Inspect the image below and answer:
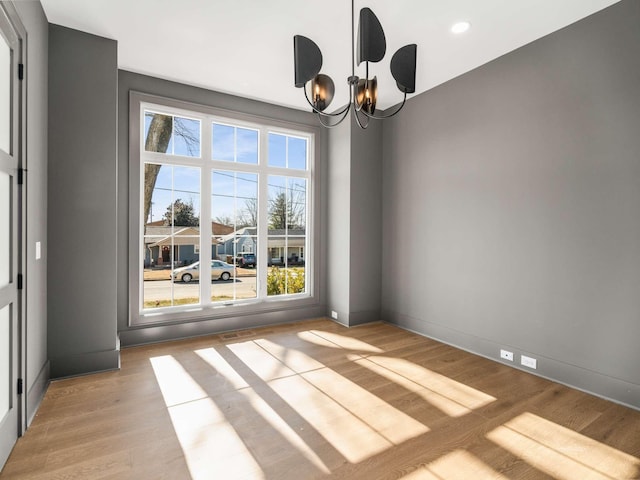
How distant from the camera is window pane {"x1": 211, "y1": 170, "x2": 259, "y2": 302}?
4.32 meters

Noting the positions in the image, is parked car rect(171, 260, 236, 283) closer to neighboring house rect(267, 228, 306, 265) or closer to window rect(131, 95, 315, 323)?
window rect(131, 95, 315, 323)

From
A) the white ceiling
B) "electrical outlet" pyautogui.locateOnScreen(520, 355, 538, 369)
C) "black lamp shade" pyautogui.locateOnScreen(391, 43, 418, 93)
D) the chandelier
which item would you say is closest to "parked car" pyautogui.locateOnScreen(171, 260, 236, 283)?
the white ceiling

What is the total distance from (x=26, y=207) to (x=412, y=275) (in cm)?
388

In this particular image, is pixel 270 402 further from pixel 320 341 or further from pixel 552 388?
pixel 552 388

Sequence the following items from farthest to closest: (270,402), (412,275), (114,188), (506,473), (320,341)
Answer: (412,275) < (320,341) < (114,188) < (270,402) < (506,473)

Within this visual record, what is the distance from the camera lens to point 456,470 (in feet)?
6.08

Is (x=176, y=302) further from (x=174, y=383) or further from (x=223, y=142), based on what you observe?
(x=223, y=142)

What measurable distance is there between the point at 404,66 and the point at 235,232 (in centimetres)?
297

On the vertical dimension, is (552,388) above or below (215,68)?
below

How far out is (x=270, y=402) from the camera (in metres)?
2.56

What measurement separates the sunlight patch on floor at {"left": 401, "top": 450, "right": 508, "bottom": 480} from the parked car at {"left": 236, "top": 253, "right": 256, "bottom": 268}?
126 inches

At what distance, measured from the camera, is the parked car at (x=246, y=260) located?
4484mm

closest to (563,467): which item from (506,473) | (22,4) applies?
(506,473)

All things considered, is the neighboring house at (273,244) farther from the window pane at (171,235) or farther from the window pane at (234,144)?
the window pane at (234,144)
